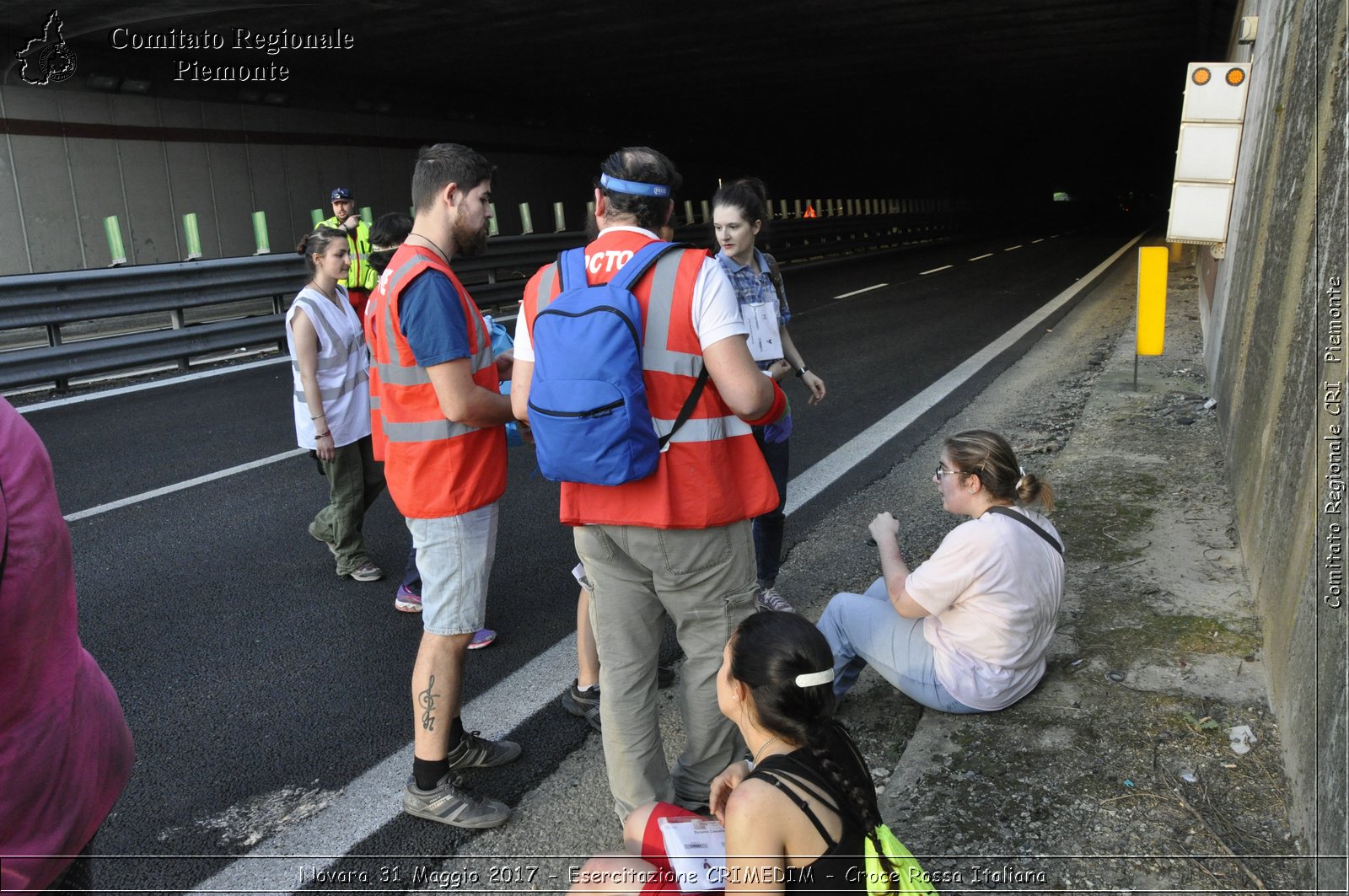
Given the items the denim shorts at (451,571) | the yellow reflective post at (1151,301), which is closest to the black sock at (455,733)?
the denim shorts at (451,571)

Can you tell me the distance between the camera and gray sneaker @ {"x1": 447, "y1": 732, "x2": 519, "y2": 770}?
3.25 metres

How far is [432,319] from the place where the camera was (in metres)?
2.89

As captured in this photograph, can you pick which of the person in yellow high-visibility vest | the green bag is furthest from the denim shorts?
the person in yellow high-visibility vest

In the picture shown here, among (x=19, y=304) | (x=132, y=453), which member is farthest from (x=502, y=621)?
(x=19, y=304)

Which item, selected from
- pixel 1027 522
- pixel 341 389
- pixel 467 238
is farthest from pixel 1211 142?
pixel 467 238

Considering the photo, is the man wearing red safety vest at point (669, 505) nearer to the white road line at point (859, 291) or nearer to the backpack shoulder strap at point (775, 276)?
the backpack shoulder strap at point (775, 276)

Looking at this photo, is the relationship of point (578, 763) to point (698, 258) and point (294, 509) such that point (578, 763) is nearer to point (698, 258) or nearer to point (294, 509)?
point (698, 258)

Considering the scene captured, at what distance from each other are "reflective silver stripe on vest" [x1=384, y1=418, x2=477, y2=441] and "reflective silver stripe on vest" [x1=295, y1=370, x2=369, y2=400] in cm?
192

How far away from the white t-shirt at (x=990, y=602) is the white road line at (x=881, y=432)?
227 centimetres

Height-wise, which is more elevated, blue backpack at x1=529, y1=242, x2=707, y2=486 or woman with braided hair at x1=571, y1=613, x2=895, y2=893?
blue backpack at x1=529, y1=242, x2=707, y2=486

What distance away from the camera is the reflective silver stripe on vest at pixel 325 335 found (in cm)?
470

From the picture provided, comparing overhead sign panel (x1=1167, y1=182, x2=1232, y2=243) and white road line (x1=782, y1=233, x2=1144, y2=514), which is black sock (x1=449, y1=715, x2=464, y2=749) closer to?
white road line (x1=782, y1=233, x2=1144, y2=514)

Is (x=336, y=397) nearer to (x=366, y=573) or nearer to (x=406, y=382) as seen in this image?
(x=366, y=573)

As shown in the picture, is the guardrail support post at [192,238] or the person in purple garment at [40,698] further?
the guardrail support post at [192,238]
